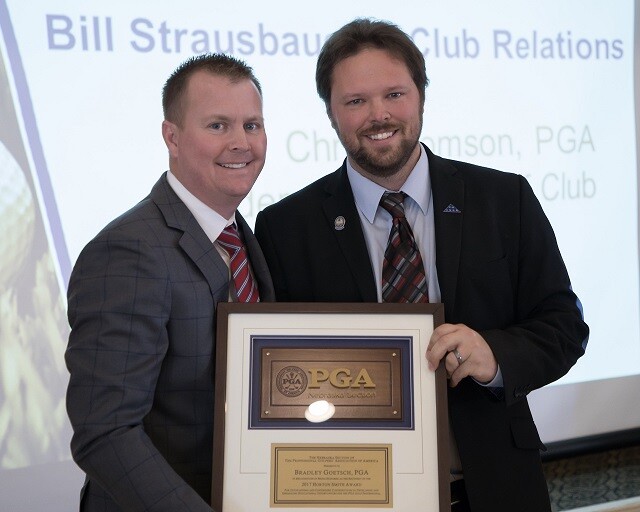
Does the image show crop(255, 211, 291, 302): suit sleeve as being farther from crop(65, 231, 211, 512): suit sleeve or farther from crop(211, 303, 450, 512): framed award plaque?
crop(65, 231, 211, 512): suit sleeve

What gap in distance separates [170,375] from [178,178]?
0.50 meters

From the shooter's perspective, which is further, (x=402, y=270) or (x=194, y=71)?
(x=402, y=270)

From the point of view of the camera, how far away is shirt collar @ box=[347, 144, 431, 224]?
2.33 metres

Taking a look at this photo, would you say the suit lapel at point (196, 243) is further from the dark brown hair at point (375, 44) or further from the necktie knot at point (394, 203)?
the dark brown hair at point (375, 44)

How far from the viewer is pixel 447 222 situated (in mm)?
2242

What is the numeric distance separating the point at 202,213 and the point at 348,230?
45cm

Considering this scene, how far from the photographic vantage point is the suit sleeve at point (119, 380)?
1.74 m

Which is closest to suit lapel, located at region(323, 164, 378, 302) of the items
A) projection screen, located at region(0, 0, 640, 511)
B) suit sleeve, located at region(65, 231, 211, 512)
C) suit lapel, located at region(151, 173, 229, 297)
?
suit lapel, located at region(151, 173, 229, 297)

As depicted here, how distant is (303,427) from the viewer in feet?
6.21

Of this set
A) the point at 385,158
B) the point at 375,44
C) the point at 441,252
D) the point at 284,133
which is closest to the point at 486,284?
the point at 441,252

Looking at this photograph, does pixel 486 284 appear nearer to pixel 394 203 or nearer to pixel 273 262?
pixel 394 203

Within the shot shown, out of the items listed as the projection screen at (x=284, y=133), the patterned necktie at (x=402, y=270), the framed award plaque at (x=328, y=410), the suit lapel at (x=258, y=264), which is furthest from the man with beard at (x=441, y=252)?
the projection screen at (x=284, y=133)

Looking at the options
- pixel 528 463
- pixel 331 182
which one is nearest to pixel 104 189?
pixel 331 182

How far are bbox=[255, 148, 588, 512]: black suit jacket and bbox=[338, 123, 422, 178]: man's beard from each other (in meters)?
0.09
